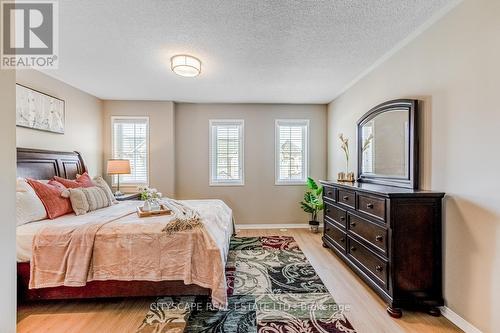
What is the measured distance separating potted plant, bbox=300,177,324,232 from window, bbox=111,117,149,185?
3.26 meters

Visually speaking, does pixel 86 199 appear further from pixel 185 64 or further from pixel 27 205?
pixel 185 64

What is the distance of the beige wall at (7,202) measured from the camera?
3.30 ft

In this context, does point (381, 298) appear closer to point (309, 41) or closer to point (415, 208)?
point (415, 208)

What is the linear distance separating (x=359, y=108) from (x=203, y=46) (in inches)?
97.0

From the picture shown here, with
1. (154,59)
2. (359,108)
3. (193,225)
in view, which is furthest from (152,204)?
(359,108)

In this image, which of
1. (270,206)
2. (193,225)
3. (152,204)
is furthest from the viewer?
(270,206)

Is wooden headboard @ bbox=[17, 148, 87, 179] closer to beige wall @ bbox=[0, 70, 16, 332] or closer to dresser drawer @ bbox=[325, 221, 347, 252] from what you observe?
beige wall @ bbox=[0, 70, 16, 332]

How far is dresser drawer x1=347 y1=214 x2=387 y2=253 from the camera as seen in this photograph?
2.27 m

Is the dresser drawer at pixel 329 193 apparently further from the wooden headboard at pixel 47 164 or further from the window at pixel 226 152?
the wooden headboard at pixel 47 164

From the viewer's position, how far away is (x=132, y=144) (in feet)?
15.9

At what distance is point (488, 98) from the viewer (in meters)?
1.77

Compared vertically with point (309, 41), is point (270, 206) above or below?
below

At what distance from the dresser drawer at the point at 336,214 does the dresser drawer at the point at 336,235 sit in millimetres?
104

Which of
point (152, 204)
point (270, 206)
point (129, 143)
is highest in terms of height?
point (129, 143)
